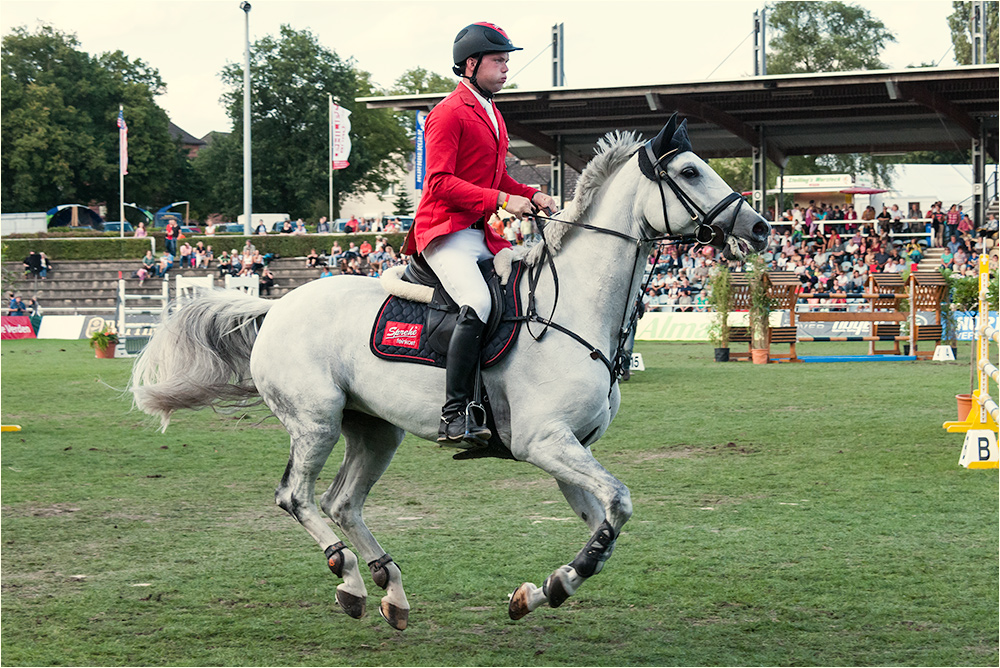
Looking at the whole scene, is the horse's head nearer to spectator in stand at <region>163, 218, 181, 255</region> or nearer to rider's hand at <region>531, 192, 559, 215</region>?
rider's hand at <region>531, 192, 559, 215</region>

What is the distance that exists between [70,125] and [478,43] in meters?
64.8

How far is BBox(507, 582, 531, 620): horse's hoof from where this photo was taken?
14.1ft

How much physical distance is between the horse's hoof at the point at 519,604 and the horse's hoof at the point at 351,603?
0.75 meters

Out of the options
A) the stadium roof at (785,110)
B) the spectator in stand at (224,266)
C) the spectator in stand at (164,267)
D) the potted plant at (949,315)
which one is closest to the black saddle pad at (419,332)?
the potted plant at (949,315)

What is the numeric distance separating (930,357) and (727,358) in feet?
13.1

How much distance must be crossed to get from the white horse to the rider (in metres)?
0.17

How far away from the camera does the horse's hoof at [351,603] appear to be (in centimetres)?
467

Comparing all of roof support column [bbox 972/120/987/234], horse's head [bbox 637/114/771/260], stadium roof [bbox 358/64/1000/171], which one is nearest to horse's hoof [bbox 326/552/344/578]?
horse's head [bbox 637/114/771/260]

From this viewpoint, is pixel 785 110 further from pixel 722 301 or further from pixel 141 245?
pixel 141 245

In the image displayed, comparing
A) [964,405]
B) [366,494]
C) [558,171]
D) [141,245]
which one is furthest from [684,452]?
[141,245]

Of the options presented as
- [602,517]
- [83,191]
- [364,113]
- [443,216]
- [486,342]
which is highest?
[364,113]

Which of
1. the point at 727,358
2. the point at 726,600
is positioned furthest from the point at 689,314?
the point at 726,600

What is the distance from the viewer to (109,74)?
216 ft

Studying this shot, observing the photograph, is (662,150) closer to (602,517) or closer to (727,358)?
(602,517)
